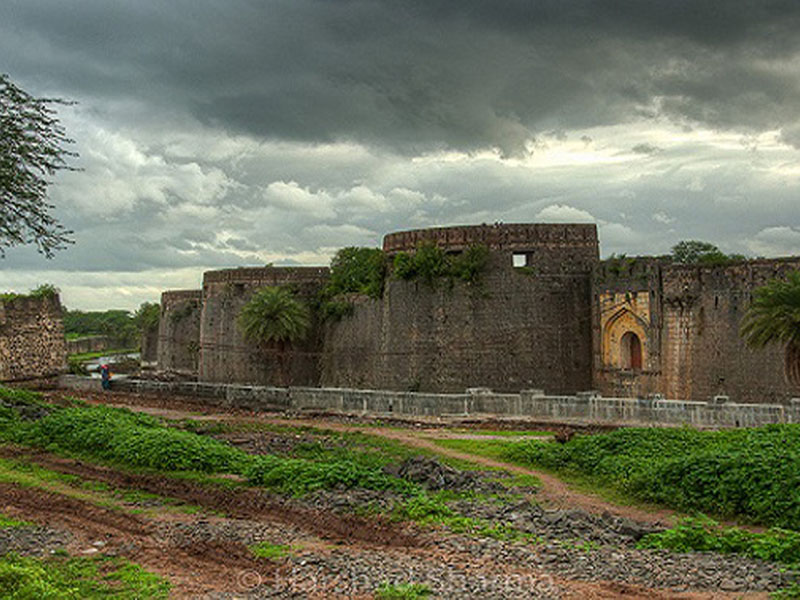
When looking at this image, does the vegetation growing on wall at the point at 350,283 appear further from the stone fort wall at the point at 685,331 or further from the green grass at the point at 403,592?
the green grass at the point at 403,592

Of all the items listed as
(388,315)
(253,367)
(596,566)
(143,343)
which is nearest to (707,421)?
(596,566)

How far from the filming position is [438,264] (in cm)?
3041

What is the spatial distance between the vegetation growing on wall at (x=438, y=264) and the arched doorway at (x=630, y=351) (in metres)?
5.83

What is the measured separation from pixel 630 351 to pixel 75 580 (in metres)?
23.6

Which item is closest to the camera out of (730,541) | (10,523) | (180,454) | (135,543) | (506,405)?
(730,541)

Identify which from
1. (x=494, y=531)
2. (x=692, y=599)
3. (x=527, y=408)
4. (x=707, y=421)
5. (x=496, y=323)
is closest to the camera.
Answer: (x=692, y=599)

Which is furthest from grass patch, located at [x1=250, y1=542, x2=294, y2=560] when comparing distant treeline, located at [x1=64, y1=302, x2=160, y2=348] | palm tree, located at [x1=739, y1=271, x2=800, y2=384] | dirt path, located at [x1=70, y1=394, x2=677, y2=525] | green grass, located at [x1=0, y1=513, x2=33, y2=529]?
distant treeline, located at [x1=64, y1=302, x2=160, y2=348]

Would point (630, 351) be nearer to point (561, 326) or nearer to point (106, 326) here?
point (561, 326)

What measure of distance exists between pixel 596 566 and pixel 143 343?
5952cm

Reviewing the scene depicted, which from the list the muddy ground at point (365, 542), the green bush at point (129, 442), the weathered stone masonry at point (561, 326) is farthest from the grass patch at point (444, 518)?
the weathered stone masonry at point (561, 326)

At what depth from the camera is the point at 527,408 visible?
23891 millimetres

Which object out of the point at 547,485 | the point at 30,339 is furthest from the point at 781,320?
the point at 30,339

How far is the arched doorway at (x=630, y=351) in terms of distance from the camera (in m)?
28.9

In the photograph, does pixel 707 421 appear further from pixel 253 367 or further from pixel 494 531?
pixel 253 367
